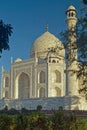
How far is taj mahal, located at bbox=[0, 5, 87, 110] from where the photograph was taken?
36.2 metres

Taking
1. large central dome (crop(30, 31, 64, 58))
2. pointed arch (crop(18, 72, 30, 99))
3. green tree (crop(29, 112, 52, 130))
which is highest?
large central dome (crop(30, 31, 64, 58))

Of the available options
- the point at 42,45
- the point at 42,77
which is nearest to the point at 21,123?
the point at 42,77

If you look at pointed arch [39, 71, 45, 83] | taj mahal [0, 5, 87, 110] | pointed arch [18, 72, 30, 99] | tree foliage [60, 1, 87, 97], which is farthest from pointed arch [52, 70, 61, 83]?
tree foliage [60, 1, 87, 97]

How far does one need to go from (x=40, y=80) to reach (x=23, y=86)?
392 cm

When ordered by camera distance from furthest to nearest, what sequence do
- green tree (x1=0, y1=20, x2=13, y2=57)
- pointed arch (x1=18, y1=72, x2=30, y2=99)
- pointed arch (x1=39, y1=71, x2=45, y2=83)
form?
pointed arch (x1=18, y1=72, x2=30, y2=99) < pointed arch (x1=39, y1=71, x2=45, y2=83) < green tree (x1=0, y1=20, x2=13, y2=57)

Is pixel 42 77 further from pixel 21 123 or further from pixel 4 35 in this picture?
pixel 21 123

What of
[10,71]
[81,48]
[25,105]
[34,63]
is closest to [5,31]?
[81,48]

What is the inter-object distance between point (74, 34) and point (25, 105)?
19384 millimetres

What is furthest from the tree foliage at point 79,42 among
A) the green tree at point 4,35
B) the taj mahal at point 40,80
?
the taj mahal at point 40,80

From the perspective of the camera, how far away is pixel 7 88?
4756 centimetres

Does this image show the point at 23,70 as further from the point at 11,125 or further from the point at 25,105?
the point at 11,125

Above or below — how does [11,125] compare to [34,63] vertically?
below

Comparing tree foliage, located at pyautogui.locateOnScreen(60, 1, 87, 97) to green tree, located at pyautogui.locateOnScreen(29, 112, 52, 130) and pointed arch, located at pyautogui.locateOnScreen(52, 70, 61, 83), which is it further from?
pointed arch, located at pyautogui.locateOnScreen(52, 70, 61, 83)

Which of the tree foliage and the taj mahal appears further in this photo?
the taj mahal
